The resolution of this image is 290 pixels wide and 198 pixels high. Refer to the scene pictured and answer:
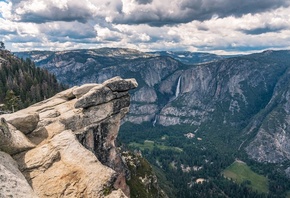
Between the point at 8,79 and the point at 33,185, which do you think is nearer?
the point at 33,185

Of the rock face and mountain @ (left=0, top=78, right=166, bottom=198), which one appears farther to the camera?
mountain @ (left=0, top=78, right=166, bottom=198)

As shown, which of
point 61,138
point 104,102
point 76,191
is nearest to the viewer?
point 76,191

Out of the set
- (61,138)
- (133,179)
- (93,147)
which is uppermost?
(61,138)

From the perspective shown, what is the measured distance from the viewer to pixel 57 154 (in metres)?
40.9

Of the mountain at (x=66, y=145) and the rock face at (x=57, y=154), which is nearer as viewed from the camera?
the rock face at (x=57, y=154)

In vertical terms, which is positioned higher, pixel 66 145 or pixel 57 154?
pixel 66 145

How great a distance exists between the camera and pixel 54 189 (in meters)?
34.9

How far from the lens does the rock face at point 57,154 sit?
33875mm

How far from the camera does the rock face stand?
33.9 metres

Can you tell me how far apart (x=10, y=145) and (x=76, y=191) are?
550 inches

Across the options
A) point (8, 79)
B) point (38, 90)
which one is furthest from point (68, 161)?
point (8, 79)

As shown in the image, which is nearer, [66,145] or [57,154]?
[57,154]

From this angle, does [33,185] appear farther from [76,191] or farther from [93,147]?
[93,147]

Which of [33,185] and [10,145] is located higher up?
[10,145]
